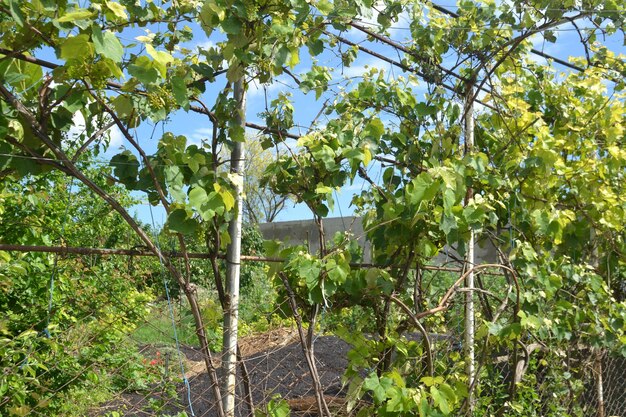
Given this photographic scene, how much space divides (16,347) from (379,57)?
222 centimetres

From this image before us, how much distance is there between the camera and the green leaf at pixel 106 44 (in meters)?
1.65

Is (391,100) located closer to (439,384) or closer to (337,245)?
(337,245)

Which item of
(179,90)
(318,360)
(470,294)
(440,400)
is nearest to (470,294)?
(470,294)

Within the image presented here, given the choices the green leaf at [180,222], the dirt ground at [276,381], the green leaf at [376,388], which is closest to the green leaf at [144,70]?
the green leaf at [180,222]

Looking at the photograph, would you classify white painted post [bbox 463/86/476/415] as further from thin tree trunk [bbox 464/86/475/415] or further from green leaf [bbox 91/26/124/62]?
green leaf [bbox 91/26/124/62]

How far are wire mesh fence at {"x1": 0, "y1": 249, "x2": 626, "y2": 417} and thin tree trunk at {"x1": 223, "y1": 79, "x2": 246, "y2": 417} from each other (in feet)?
0.14

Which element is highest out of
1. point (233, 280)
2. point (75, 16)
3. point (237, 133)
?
point (75, 16)

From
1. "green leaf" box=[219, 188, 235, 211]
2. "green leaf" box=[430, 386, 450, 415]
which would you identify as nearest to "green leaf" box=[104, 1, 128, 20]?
"green leaf" box=[219, 188, 235, 211]

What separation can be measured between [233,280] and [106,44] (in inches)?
39.7

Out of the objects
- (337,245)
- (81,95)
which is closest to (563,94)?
(337,245)

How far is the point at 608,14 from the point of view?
3453mm

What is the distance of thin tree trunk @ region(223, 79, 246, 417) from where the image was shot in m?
2.36

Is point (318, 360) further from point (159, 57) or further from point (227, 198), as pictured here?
point (159, 57)

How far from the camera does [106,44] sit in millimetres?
1675
